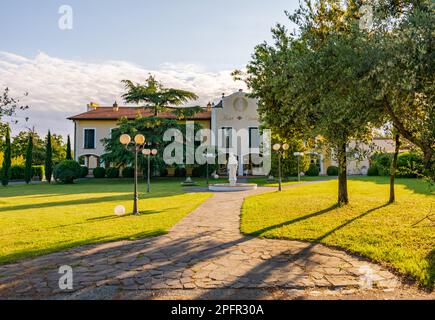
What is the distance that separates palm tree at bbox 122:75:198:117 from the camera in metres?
28.5

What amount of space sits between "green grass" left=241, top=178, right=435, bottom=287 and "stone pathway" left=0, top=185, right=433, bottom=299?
1.44 ft

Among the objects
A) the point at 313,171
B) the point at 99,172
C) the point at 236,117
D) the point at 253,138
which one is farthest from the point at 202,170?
the point at 313,171

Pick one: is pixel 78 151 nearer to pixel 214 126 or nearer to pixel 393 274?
pixel 214 126

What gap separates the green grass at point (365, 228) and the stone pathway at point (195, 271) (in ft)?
1.44

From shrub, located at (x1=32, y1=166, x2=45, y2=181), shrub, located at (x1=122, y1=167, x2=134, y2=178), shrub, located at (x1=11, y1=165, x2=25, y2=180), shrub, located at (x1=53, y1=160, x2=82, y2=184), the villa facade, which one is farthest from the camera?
shrub, located at (x1=32, y1=166, x2=45, y2=181)

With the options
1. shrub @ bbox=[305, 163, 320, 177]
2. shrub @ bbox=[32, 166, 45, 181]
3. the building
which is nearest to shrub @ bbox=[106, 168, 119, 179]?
the building

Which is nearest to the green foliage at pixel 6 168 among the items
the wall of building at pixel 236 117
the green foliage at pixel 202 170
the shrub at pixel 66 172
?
the shrub at pixel 66 172

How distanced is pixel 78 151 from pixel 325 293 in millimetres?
35886

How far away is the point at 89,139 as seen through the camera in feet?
114

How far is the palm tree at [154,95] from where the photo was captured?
28.5 meters

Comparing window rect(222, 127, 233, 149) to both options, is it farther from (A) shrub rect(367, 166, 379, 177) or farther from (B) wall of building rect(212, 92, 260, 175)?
(A) shrub rect(367, 166, 379, 177)

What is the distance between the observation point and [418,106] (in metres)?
4.72
